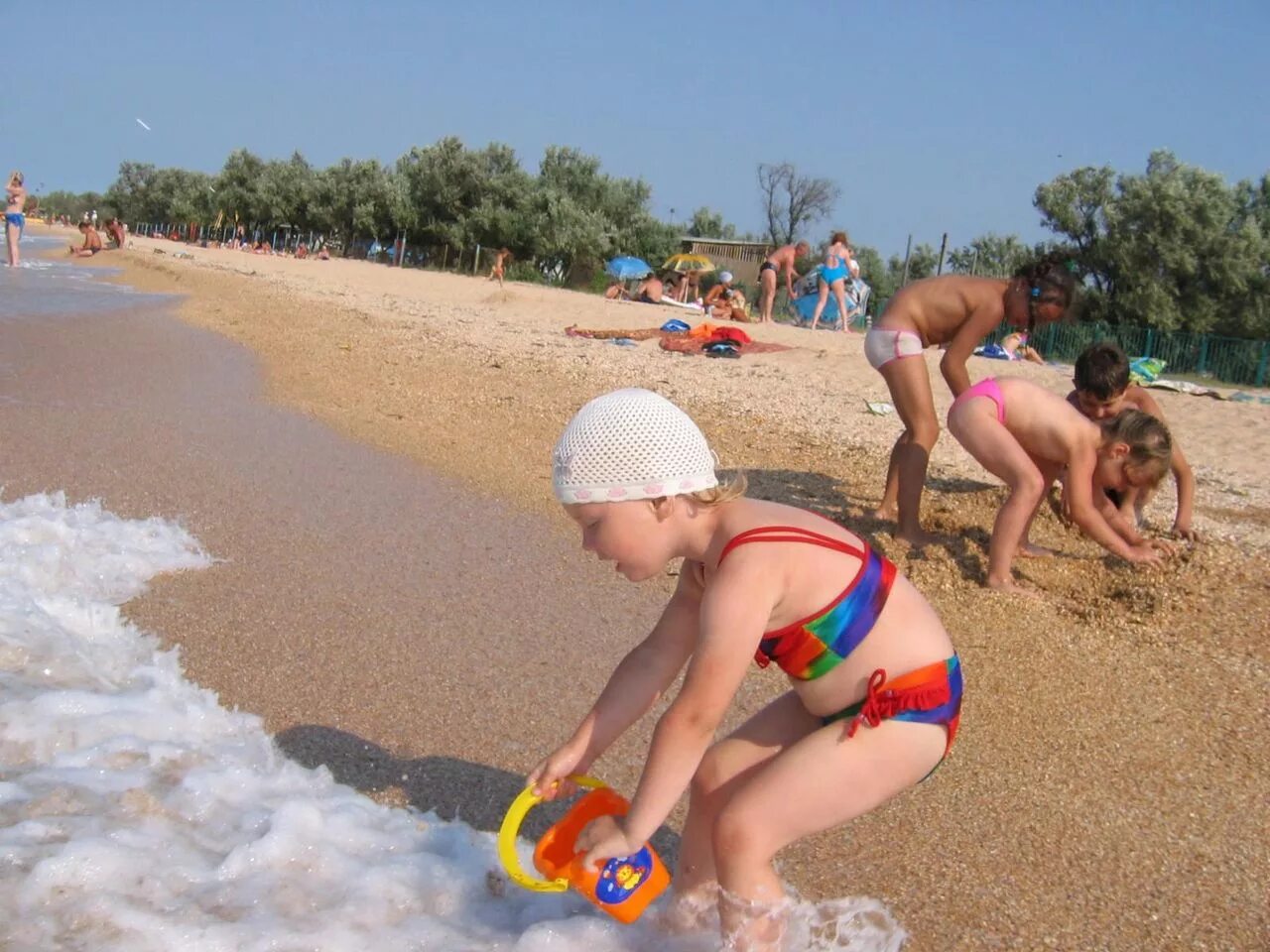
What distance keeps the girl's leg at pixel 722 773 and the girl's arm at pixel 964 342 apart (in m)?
3.91

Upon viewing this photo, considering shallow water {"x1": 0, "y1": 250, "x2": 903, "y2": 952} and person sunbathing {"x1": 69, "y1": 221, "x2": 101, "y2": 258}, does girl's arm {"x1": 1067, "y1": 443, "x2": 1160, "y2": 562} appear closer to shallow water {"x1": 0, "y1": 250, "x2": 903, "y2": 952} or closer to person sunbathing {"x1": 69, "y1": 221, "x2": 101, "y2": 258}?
shallow water {"x1": 0, "y1": 250, "x2": 903, "y2": 952}

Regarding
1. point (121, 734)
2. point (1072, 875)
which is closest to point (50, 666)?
point (121, 734)

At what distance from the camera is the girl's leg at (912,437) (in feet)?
19.7

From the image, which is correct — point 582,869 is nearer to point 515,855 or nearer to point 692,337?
point 515,855

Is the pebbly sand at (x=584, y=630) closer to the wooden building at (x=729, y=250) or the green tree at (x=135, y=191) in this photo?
the wooden building at (x=729, y=250)

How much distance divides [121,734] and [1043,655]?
3.32m

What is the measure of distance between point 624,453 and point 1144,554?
13.8 ft

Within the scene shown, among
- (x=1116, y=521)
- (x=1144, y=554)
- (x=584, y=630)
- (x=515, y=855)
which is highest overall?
(x=1116, y=521)

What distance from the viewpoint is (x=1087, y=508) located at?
5.36 metres

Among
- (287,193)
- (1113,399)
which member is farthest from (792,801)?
(287,193)

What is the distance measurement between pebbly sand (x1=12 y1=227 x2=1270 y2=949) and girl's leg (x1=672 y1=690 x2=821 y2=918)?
39cm

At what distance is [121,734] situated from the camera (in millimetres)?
3250

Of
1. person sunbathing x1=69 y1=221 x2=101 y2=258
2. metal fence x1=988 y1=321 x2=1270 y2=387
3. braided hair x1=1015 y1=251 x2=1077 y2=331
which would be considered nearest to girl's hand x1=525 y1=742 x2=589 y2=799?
braided hair x1=1015 y1=251 x2=1077 y2=331

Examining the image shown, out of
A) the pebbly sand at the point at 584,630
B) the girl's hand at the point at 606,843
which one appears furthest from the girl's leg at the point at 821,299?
the girl's hand at the point at 606,843
